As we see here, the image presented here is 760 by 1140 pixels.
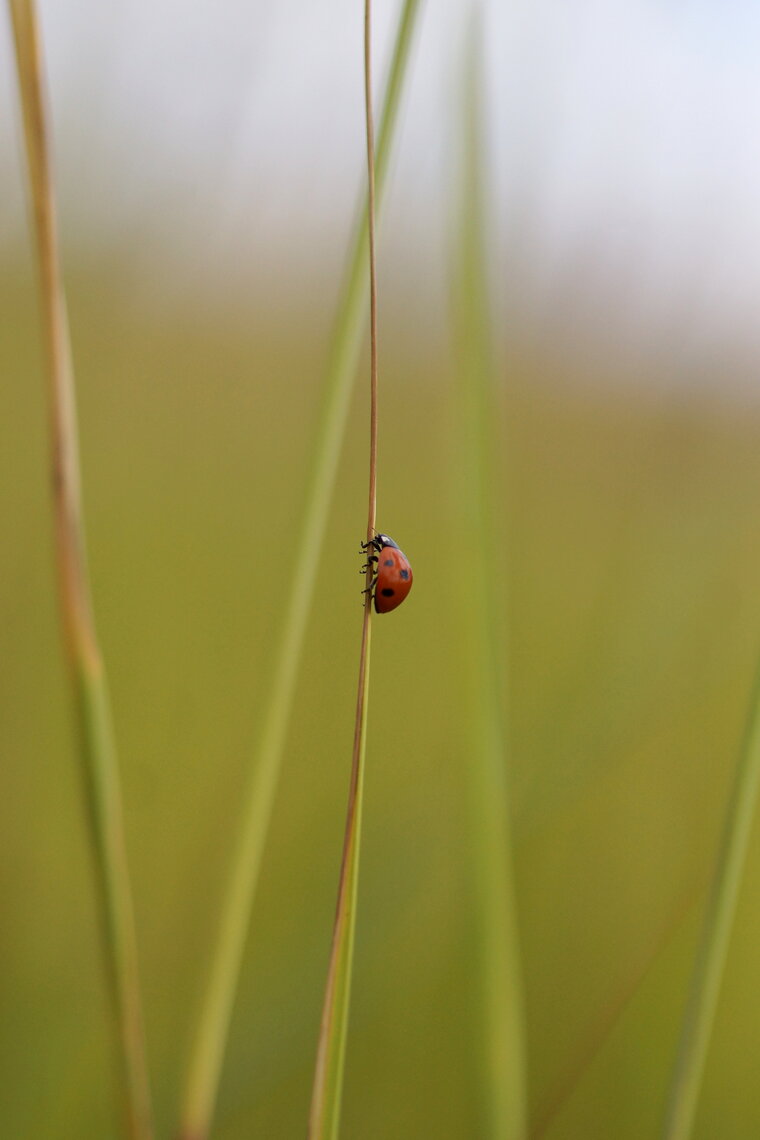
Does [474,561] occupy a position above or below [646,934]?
above

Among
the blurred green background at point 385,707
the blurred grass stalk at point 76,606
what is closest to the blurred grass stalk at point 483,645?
the blurred green background at point 385,707

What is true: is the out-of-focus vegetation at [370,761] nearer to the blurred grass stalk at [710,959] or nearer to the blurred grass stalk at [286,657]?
the blurred grass stalk at [286,657]

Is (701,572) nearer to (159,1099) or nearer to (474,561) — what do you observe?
(474,561)

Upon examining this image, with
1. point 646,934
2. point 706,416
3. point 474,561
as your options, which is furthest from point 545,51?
point 646,934

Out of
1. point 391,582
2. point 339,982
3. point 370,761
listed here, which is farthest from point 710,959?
point 370,761

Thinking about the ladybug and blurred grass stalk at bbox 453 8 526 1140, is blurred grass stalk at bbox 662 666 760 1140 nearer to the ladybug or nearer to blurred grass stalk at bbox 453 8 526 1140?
blurred grass stalk at bbox 453 8 526 1140
